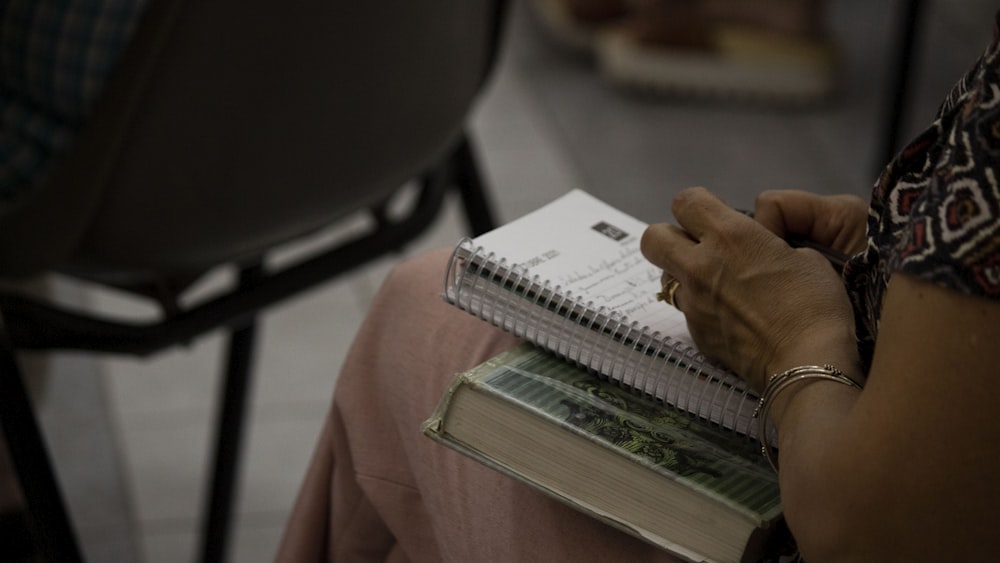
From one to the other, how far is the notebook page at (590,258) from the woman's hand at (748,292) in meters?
0.03

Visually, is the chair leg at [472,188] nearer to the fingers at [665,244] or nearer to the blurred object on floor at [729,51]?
the fingers at [665,244]

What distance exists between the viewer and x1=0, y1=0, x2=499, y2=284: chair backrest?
983 millimetres

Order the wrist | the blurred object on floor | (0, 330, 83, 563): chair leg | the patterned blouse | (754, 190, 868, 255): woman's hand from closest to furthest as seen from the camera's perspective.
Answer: the patterned blouse → the wrist → (754, 190, 868, 255): woman's hand → (0, 330, 83, 563): chair leg → the blurred object on floor

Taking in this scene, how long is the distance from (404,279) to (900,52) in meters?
1.49

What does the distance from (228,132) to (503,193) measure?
1.20 meters

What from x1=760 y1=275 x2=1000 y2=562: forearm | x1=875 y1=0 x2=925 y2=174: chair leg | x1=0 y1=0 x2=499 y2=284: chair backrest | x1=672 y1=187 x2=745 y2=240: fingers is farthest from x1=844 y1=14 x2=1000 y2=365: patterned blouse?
x1=875 y1=0 x2=925 y2=174: chair leg

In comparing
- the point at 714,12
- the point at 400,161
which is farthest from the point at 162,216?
the point at 714,12

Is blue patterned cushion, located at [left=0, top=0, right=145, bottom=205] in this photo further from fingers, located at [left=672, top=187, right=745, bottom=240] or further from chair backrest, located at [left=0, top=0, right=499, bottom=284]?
fingers, located at [left=672, top=187, right=745, bottom=240]

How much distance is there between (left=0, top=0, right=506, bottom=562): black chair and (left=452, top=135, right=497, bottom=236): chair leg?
117 millimetres

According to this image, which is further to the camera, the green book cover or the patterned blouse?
the green book cover

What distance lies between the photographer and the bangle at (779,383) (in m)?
0.61

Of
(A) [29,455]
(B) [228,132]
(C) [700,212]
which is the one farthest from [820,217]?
(A) [29,455]

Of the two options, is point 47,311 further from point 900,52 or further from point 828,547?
point 900,52

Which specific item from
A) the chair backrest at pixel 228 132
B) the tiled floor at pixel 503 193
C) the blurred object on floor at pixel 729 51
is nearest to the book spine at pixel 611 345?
the chair backrest at pixel 228 132
